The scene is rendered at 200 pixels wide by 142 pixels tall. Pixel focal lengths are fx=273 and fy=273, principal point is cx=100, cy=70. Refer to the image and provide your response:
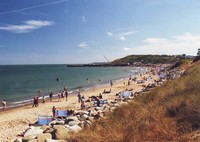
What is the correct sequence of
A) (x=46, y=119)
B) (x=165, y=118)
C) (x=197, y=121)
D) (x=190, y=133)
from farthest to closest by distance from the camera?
(x=46, y=119)
(x=165, y=118)
(x=197, y=121)
(x=190, y=133)

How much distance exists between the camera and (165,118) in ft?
25.2

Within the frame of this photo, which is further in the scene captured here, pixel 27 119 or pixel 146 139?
pixel 27 119

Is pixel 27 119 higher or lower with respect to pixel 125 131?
lower

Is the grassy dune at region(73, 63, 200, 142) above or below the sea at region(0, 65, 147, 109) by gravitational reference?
above

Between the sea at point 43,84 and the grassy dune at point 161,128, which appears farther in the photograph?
the sea at point 43,84

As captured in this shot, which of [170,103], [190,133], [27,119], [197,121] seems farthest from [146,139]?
[27,119]

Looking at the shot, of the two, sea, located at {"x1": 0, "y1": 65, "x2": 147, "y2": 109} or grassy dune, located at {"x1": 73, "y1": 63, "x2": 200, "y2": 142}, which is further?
sea, located at {"x1": 0, "y1": 65, "x2": 147, "y2": 109}

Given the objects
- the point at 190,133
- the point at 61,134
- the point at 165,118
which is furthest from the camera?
the point at 61,134

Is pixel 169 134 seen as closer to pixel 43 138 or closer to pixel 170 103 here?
pixel 170 103

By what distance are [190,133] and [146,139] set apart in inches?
38.9

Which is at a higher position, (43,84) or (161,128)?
(161,128)

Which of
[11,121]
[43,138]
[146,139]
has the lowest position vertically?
[11,121]

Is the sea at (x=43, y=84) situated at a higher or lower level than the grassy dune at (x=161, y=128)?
lower

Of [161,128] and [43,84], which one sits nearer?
[161,128]
